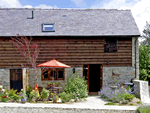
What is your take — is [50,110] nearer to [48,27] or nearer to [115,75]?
[115,75]

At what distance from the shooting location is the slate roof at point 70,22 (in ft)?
39.3

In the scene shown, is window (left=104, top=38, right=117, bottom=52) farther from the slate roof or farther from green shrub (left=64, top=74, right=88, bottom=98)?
green shrub (left=64, top=74, right=88, bottom=98)

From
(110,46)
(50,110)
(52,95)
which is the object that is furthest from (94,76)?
(50,110)

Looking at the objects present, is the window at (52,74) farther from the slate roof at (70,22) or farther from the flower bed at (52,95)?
the slate roof at (70,22)

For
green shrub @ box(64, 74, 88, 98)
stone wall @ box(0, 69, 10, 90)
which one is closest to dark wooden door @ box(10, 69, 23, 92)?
stone wall @ box(0, 69, 10, 90)

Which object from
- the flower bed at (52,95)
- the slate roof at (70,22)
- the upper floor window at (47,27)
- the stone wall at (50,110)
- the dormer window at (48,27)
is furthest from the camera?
the upper floor window at (47,27)

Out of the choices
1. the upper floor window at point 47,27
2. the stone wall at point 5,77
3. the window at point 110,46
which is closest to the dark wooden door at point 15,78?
the stone wall at point 5,77

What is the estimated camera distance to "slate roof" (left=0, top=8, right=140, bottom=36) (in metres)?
12.0

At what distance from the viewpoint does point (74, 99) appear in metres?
9.84

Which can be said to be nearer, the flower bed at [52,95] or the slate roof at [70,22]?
the flower bed at [52,95]

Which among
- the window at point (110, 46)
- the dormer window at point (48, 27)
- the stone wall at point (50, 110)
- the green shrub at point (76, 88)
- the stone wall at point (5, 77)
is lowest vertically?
the stone wall at point (50, 110)

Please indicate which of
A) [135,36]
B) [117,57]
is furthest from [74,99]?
[135,36]

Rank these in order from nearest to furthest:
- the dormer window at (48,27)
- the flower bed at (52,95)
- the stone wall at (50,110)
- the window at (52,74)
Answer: the stone wall at (50,110) < the flower bed at (52,95) < the window at (52,74) < the dormer window at (48,27)

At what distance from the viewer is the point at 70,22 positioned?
13.0 metres
